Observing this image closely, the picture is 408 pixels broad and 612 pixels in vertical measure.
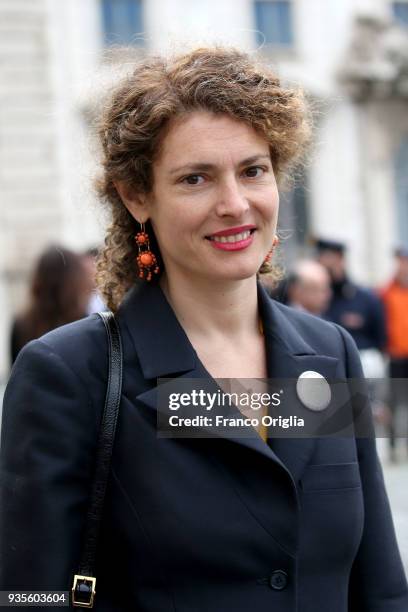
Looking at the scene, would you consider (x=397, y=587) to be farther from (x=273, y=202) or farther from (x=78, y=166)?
(x=78, y=166)

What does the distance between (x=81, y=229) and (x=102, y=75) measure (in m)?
14.0

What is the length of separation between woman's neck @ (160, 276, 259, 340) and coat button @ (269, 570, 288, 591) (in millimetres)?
551

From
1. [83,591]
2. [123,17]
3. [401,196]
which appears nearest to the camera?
[83,591]

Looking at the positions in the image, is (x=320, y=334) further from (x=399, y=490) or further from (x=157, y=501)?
(x=399, y=490)

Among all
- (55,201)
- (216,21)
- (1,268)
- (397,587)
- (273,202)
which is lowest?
(397,587)

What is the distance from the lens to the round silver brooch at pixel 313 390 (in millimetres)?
2311

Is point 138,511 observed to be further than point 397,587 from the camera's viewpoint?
No

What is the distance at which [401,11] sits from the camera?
19.9 metres

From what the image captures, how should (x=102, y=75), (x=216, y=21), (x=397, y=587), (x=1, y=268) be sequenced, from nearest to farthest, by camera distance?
(x=397, y=587)
(x=102, y=75)
(x=1, y=268)
(x=216, y=21)

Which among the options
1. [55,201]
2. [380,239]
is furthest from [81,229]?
[380,239]

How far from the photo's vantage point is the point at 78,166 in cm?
267

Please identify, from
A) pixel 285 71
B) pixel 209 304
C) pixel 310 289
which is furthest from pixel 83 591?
pixel 285 71

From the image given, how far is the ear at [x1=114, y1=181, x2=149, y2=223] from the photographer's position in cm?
232

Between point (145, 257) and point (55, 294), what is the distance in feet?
8.65
